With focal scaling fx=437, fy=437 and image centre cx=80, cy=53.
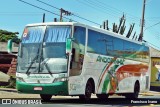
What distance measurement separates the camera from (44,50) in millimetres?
18438

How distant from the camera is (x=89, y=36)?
19969mm

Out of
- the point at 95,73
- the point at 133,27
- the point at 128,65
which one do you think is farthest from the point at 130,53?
the point at 133,27

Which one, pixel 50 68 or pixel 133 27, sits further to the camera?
pixel 133 27

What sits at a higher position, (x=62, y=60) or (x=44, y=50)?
(x=44, y=50)

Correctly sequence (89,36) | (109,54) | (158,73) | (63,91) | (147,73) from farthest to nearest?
1. (158,73)
2. (147,73)
3. (109,54)
4. (89,36)
5. (63,91)

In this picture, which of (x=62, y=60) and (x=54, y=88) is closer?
(x=54, y=88)

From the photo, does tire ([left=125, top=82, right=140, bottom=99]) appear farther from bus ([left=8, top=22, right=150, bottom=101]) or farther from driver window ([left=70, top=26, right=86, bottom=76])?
driver window ([left=70, top=26, right=86, bottom=76])

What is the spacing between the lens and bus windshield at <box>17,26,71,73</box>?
18.2 metres

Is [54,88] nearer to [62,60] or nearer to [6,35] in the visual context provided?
[62,60]

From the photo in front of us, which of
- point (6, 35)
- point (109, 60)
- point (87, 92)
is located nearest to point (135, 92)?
point (109, 60)

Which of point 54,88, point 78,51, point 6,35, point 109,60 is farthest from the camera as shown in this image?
point 6,35

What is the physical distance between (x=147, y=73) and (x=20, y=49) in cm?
1227

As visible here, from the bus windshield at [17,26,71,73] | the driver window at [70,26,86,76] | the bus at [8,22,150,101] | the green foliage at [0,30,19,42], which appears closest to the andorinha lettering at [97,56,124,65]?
the bus at [8,22,150,101]

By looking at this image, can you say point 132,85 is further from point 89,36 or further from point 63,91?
point 63,91
